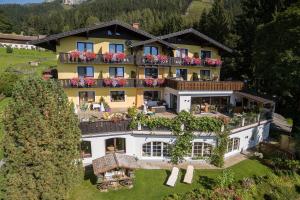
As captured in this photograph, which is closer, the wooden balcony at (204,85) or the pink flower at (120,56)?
the wooden balcony at (204,85)

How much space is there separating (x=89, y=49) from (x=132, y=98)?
7.45 metres

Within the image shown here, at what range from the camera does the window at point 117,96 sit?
30834 mm

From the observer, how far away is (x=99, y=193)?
19.3m

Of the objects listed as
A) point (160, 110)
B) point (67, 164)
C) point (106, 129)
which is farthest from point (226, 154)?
point (67, 164)

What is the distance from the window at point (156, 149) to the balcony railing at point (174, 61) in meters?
10.0

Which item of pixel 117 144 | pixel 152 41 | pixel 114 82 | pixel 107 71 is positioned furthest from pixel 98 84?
pixel 117 144

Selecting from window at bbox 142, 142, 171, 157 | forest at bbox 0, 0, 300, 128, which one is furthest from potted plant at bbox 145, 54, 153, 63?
forest at bbox 0, 0, 300, 128

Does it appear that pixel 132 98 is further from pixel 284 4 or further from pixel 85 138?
pixel 284 4

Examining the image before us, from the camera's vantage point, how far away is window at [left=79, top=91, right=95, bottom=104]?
30.0m

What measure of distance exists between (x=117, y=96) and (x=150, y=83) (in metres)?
4.28

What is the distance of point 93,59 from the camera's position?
93.0 ft

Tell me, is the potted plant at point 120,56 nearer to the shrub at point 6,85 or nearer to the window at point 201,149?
the window at point 201,149

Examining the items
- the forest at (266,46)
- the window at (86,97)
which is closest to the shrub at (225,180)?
the forest at (266,46)

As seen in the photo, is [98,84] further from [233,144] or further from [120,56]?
[233,144]
